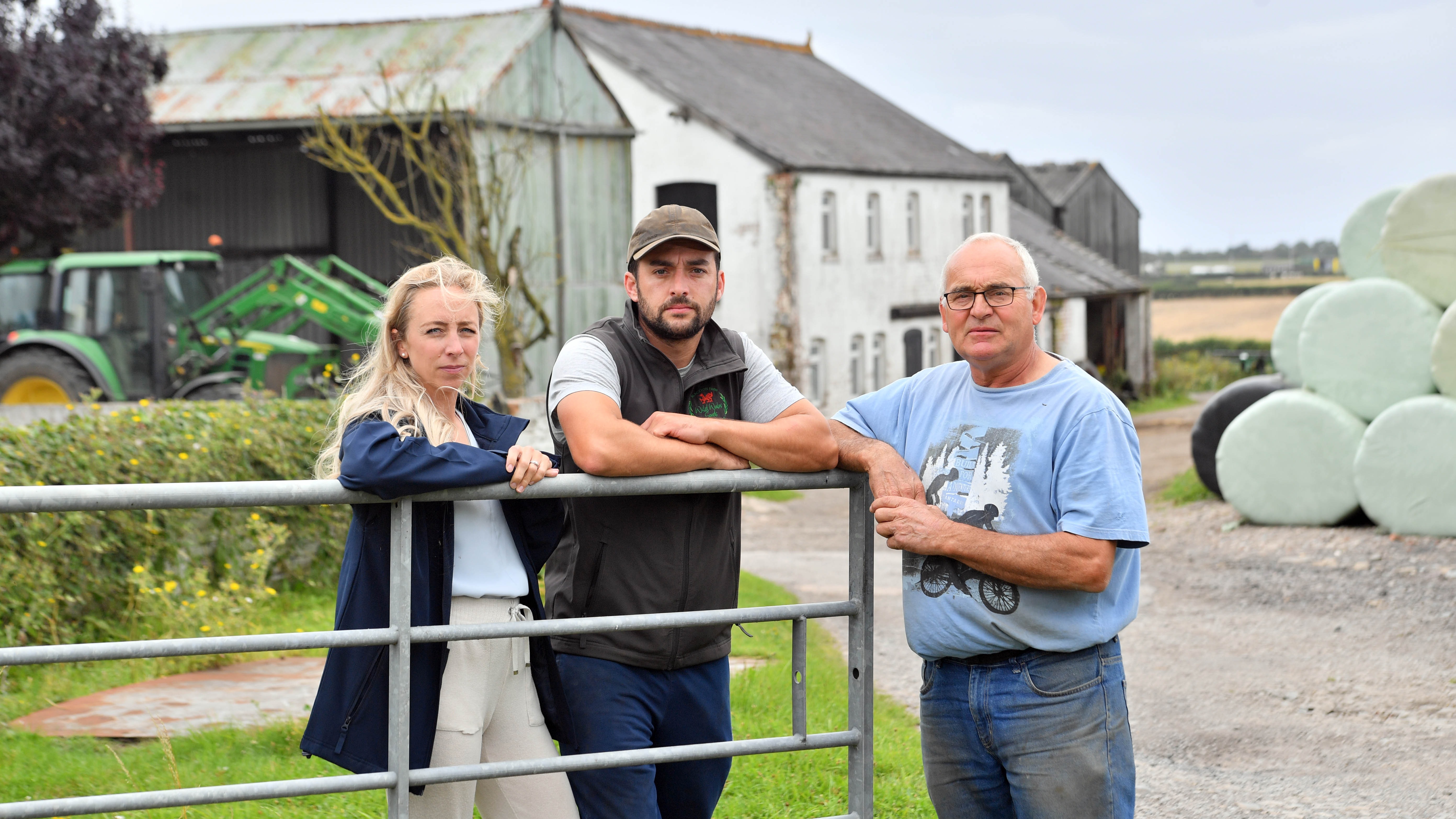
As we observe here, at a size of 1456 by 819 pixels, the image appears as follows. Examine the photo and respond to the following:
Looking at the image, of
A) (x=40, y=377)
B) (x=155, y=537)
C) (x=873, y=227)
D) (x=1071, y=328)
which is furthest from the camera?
(x=1071, y=328)

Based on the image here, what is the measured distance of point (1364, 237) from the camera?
12.2 meters

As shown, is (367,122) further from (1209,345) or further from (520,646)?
(1209,345)

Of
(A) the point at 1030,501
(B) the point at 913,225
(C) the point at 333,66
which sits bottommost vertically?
(A) the point at 1030,501

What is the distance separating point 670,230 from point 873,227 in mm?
23003

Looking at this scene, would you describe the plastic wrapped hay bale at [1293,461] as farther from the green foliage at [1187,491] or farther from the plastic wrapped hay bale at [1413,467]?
the green foliage at [1187,491]

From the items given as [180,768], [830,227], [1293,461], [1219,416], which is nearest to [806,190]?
[830,227]

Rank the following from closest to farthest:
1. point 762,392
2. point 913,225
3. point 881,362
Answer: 1. point 762,392
2. point 881,362
3. point 913,225

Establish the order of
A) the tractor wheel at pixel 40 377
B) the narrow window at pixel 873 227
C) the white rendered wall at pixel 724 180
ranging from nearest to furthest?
the tractor wheel at pixel 40 377 < the white rendered wall at pixel 724 180 < the narrow window at pixel 873 227

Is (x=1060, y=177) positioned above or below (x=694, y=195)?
above

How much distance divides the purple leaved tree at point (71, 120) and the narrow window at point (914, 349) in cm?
1404

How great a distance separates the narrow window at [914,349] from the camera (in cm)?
2652

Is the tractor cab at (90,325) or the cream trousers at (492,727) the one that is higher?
the tractor cab at (90,325)

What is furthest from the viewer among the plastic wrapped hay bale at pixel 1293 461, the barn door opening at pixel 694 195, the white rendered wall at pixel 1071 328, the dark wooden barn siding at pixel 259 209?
the white rendered wall at pixel 1071 328

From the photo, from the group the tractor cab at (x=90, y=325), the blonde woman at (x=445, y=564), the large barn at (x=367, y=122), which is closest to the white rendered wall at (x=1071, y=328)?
the large barn at (x=367, y=122)
